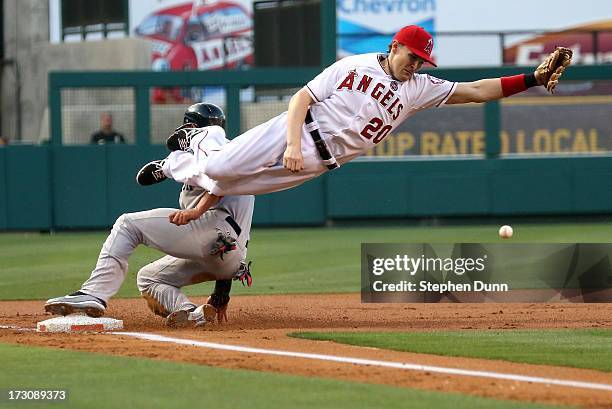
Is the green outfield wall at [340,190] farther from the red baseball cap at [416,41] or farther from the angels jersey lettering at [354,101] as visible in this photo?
the red baseball cap at [416,41]

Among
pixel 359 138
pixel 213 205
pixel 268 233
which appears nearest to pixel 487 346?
pixel 359 138

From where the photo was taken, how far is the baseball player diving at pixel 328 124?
299 inches

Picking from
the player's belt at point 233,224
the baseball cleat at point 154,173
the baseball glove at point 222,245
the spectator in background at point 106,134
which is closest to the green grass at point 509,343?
the baseball glove at point 222,245

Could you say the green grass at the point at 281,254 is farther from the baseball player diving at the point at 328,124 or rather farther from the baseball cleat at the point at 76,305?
the baseball player diving at the point at 328,124

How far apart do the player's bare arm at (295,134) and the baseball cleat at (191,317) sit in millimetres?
1420

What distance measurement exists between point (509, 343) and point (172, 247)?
2.28 metres

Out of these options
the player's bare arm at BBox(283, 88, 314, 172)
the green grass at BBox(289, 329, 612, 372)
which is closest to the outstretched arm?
the player's bare arm at BBox(283, 88, 314, 172)

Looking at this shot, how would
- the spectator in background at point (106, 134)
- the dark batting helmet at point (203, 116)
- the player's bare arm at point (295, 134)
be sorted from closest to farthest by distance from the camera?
the player's bare arm at point (295, 134), the dark batting helmet at point (203, 116), the spectator in background at point (106, 134)

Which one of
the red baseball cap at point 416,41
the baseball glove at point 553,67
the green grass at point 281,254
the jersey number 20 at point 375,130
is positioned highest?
the red baseball cap at point 416,41

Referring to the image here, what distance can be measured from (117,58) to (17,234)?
5.64 meters

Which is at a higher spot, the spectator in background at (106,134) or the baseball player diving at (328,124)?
the baseball player diving at (328,124)

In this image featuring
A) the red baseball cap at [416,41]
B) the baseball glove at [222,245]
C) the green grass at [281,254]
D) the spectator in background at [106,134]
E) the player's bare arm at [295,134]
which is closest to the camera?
the player's bare arm at [295,134]

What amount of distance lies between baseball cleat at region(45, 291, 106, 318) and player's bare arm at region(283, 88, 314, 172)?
5.06 ft

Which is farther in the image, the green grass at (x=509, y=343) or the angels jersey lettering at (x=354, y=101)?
the angels jersey lettering at (x=354, y=101)
